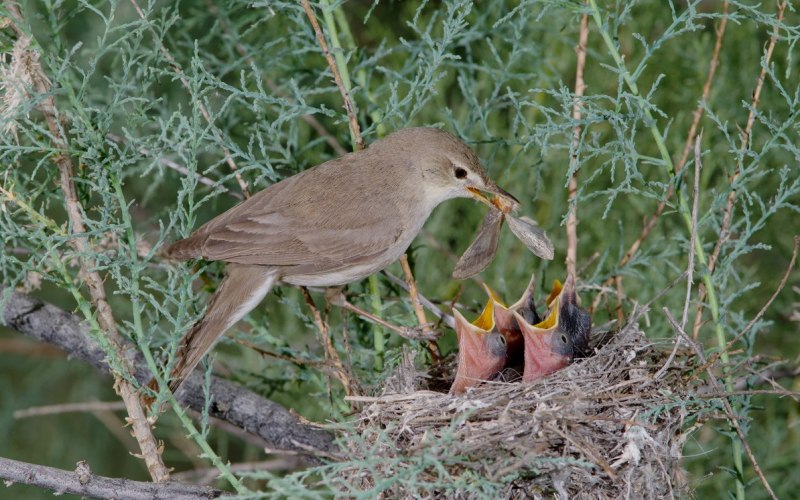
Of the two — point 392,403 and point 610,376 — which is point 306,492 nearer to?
point 392,403

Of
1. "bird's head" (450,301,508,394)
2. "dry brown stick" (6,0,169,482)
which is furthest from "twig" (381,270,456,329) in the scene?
"dry brown stick" (6,0,169,482)

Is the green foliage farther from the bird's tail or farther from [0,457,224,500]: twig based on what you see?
[0,457,224,500]: twig

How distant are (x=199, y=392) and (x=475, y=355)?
3.60ft

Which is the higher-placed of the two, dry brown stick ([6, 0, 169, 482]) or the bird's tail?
dry brown stick ([6, 0, 169, 482])

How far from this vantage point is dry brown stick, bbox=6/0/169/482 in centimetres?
279

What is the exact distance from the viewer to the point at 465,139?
379 centimetres

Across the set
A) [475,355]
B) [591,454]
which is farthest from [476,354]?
[591,454]

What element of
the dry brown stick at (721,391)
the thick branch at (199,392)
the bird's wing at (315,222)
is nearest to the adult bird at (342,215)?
the bird's wing at (315,222)

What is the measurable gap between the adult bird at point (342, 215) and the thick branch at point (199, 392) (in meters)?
0.40

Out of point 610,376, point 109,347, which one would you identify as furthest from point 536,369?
point 109,347

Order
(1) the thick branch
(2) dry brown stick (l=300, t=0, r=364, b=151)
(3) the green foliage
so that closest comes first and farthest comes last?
(2) dry brown stick (l=300, t=0, r=364, b=151), (3) the green foliage, (1) the thick branch

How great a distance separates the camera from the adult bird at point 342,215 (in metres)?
3.43

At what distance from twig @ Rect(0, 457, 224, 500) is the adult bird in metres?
0.80

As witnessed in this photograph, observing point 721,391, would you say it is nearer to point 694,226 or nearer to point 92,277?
point 694,226
